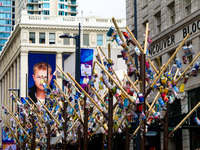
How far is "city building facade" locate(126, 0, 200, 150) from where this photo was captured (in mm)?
31219

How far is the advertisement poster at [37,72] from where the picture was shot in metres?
97.2

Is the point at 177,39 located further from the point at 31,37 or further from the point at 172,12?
the point at 31,37

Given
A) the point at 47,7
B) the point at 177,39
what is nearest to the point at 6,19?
the point at 47,7

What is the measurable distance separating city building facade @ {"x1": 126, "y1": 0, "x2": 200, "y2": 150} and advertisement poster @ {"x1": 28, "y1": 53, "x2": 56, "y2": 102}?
57008 millimetres

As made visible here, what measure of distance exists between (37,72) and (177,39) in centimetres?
6618

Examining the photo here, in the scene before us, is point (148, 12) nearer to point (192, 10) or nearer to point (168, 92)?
point (192, 10)

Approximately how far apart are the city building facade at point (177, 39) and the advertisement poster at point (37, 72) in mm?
57008

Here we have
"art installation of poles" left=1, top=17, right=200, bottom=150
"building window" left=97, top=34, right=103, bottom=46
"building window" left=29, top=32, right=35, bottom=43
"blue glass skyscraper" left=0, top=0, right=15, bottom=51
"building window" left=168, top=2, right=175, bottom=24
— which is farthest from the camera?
"blue glass skyscraper" left=0, top=0, right=15, bottom=51

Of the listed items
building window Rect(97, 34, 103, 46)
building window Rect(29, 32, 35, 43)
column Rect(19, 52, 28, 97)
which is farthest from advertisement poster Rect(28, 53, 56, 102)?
building window Rect(97, 34, 103, 46)

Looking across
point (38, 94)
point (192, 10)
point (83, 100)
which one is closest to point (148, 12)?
point (192, 10)

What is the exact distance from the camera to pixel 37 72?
98438 mm

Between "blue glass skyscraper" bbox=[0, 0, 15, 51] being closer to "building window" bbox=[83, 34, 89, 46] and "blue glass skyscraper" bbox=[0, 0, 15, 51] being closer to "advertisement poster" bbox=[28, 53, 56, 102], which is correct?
"advertisement poster" bbox=[28, 53, 56, 102]

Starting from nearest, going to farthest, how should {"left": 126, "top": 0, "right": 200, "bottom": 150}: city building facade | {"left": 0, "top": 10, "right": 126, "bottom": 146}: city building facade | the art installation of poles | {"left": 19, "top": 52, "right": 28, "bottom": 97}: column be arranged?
the art installation of poles < {"left": 126, "top": 0, "right": 200, "bottom": 150}: city building facade < {"left": 19, "top": 52, "right": 28, "bottom": 97}: column < {"left": 0, "top": 10, "right": 126, "bottom": 146}: city building facade

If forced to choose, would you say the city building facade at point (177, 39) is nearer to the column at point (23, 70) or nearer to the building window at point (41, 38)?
the column at point (23, 70)
